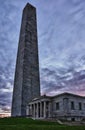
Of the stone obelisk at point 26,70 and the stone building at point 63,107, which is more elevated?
the stone obelisk at point 26,70

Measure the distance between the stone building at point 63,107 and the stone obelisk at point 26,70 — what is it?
30.0 m

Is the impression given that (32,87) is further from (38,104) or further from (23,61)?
(38,104)

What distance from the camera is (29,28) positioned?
352 feet

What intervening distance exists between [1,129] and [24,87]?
6477 centimetres

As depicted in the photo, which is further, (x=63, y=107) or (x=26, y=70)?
(x=26, y=70)

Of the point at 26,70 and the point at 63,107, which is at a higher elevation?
the point at 26,70

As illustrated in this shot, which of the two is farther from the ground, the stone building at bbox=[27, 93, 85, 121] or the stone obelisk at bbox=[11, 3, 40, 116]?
the stone obelisk at bbox=[11, 3, 40, 116]

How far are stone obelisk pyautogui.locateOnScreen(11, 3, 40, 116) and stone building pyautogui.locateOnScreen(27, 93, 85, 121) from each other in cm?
2995

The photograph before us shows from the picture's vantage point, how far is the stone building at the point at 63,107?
167ft

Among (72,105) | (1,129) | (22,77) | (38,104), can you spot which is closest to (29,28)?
(22,77)

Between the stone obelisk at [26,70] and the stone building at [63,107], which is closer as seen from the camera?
the stone building at [63,107]

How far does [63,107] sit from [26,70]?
48208 millimetres

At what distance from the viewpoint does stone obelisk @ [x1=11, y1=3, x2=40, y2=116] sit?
9162cm

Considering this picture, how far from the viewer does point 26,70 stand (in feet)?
315
